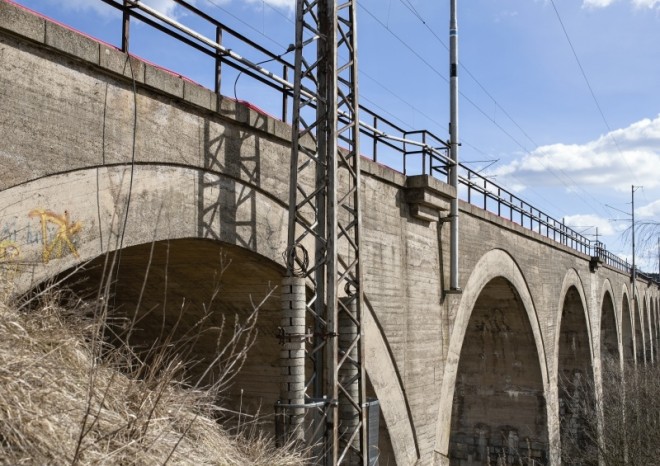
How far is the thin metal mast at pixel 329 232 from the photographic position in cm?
738

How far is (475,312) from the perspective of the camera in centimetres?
1839

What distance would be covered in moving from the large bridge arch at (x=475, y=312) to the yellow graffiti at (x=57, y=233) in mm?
7450

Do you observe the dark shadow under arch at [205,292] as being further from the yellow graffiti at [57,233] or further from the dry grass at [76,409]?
the dry grass at [76,409]

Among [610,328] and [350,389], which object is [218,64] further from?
[610,328]

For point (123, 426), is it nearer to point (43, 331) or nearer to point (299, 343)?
point (43, 331)

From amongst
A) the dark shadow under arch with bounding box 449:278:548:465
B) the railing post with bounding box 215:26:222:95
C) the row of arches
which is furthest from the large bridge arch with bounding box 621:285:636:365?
the railing post with bounding box 215:26:222:95

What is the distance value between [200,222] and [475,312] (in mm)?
13252

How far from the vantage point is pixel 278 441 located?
274 inches

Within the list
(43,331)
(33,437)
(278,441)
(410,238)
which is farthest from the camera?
(410,238)

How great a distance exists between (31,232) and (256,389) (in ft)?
18.3

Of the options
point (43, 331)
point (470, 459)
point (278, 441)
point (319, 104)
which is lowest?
point (470, 459)

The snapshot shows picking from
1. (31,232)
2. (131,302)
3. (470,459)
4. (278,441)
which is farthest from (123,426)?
(470,459)

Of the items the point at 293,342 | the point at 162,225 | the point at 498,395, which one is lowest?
the point at 498,395

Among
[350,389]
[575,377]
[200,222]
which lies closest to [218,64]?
[200,222]
